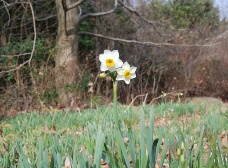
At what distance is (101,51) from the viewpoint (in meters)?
11.1

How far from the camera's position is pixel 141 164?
4.27ft

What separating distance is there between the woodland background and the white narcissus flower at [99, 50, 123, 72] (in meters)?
5.88

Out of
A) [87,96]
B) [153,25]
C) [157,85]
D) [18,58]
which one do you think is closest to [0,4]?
[18,58]

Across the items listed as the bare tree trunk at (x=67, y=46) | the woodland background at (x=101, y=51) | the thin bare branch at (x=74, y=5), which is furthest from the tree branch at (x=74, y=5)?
the woodland background at (x=101, y=51)

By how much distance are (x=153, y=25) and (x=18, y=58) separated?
385cm

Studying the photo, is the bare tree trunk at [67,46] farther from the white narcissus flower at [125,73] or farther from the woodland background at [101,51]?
the white narcissus flower at [125,73]

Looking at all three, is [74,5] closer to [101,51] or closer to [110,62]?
[101,51]

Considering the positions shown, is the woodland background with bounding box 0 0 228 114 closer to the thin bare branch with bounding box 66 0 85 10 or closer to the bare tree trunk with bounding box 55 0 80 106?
the bare tree trunk with bounding box 55 0 80 106

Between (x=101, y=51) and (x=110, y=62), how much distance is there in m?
9.75

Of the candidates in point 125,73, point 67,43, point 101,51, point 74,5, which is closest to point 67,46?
point 67,43

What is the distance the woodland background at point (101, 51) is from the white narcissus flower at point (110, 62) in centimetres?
588

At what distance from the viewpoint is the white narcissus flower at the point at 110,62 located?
141 centimetres

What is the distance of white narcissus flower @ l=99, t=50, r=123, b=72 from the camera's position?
1.41 meters

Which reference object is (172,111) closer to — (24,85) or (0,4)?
(24,85)
